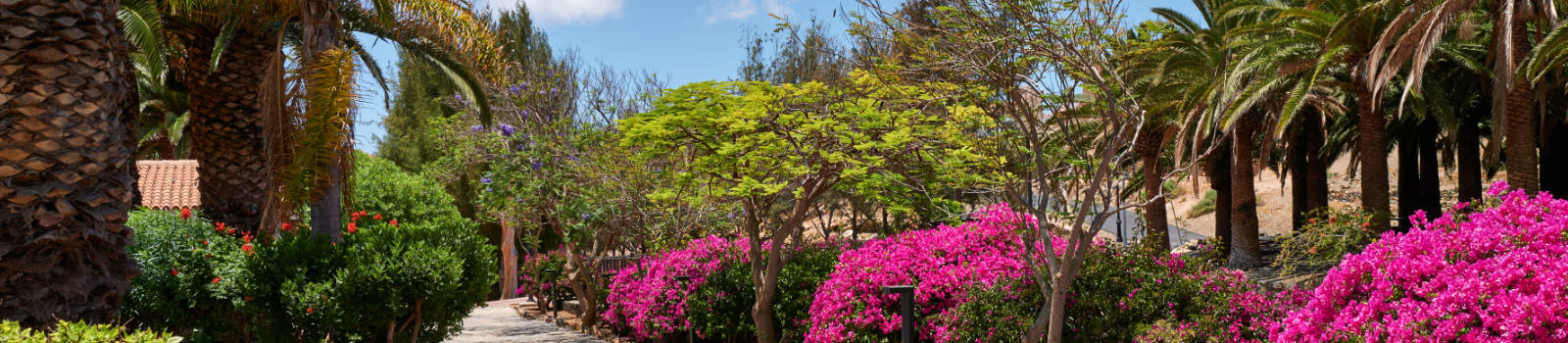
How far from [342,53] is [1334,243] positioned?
1093 centimetres

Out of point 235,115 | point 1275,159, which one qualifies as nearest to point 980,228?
point 235,115

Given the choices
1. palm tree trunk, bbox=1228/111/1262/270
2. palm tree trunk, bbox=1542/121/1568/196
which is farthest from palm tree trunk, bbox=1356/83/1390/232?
palm tree trunk, bbox=1542/121/1568/196

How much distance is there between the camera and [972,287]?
784 cm

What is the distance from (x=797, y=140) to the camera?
9555 mm

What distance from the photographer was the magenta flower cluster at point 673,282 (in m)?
11.8

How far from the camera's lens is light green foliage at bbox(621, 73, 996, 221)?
29.7 ft

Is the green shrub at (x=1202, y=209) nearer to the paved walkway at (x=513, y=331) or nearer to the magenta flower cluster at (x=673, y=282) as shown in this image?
the paved walkway at (x=513, y=331)

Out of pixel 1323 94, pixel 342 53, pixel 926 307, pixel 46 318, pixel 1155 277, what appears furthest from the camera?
pixel 1323 94

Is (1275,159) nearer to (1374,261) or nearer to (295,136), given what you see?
(1374,261)

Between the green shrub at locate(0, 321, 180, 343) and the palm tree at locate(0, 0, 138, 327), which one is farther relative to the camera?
the palm tree at locate(0, 0, 138, 327)

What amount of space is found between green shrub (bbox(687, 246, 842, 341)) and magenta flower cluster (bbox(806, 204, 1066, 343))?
42.6 inches

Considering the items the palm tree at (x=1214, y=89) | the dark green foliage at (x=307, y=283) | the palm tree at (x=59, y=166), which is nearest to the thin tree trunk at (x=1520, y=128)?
the palm tree at (x=1214, y=89)

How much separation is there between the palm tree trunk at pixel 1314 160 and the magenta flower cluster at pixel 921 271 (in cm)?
1400

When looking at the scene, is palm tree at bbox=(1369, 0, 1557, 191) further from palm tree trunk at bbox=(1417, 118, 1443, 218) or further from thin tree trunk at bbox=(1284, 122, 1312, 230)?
thin tree trunk at bbox=(1284, 122, 1312, 230)
